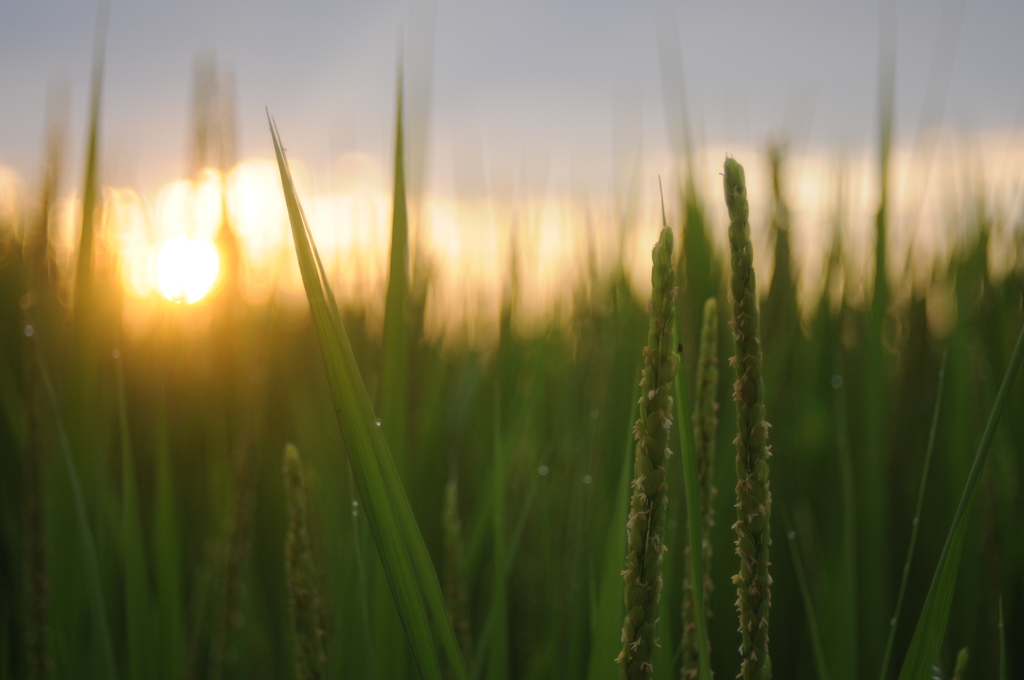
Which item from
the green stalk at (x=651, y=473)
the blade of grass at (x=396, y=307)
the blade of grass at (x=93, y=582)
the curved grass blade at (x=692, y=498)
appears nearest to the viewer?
the green stalk at (x=651, y=473)

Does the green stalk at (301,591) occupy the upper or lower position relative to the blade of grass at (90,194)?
lower

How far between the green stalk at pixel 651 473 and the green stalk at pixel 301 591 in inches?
12.4

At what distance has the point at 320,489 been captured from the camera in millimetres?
1264

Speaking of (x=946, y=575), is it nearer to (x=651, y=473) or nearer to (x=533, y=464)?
(x=651, y=473)

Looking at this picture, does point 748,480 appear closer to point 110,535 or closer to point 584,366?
point 584,366

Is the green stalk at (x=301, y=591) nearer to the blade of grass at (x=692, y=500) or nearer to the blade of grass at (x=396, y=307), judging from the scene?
the blade of grass at (x=396, y=307)

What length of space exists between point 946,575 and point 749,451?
0.27 metres

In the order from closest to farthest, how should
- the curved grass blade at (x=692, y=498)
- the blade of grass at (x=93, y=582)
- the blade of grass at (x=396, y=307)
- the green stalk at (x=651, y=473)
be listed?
1. the green stalk at (x=651, y=473)
2. the curved grass blade at (x=692, y=498)
3. the blade of grass at (x=396, y=307)
4. the blade of grass at (x=93, y=582)

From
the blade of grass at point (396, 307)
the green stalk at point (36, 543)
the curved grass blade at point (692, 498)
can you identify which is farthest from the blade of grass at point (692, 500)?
the green stalk at point (36, 543)

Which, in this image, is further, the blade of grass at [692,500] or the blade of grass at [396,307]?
the blade of grass at [396,307]

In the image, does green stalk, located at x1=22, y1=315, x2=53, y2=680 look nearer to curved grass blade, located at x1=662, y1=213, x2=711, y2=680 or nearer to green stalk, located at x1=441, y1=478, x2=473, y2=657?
green stalk, located at x1=441, y1=478, x2=473, y2=657

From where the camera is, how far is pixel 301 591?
0.60 metres

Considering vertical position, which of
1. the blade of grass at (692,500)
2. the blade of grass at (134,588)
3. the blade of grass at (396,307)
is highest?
the blade of grass at (396,307)

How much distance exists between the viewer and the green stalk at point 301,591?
60 centimetres
